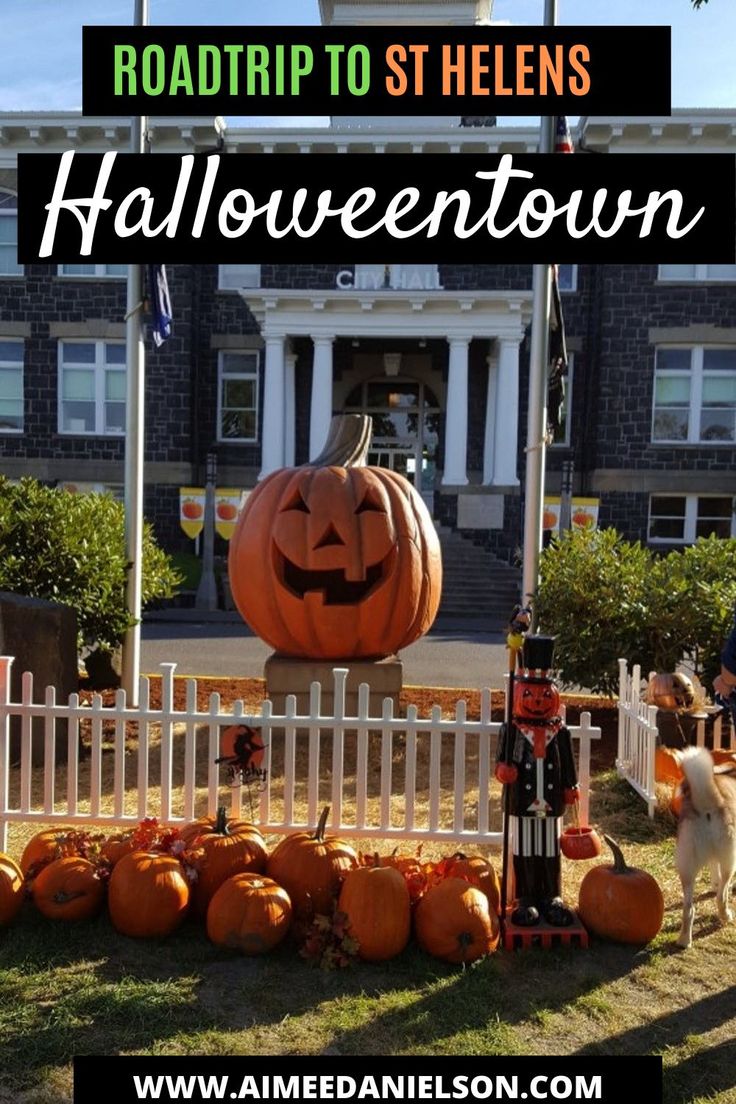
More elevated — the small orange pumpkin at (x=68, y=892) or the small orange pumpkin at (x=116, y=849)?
the small orange pumpkin at (x=116, y=849)

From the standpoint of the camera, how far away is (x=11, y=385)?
2209 centimetres

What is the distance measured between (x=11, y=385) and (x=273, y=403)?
675cm

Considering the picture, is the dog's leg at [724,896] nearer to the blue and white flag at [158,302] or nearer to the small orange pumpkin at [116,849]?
the small orange pumpkin at [116,849]

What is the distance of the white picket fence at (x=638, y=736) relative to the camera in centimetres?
538

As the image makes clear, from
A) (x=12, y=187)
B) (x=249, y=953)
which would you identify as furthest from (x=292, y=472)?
(x=12, y=187)

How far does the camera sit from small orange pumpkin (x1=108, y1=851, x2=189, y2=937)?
12.0 ft

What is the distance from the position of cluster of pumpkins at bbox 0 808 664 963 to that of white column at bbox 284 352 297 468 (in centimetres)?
1739

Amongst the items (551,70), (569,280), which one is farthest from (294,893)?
(569,280)

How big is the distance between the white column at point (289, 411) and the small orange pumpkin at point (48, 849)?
17.1m

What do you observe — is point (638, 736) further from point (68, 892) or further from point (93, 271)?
point (93, 271)

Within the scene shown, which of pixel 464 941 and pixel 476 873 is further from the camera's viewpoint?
pixel 476 873

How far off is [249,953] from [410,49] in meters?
4.77

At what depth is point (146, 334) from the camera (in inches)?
307

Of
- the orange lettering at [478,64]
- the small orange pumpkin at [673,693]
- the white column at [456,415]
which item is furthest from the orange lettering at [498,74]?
the white column at [456,415]
